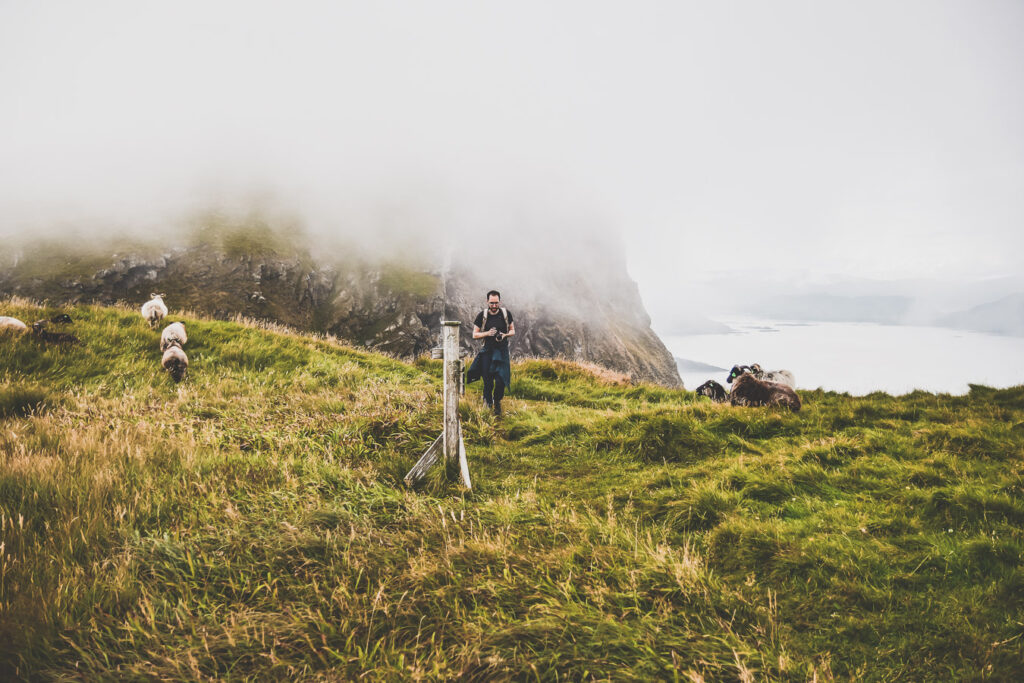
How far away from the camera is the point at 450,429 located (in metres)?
5.78

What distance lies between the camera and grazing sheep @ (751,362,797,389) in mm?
12328

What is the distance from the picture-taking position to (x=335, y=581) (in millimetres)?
3449

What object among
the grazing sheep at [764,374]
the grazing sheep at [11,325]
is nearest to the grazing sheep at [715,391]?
the grazing sheep at [764,374]

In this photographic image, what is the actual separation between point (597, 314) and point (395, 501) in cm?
15858

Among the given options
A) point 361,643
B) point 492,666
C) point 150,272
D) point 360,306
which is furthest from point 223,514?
point 150,272

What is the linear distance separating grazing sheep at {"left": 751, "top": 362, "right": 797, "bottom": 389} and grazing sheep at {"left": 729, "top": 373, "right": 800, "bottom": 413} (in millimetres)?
1744

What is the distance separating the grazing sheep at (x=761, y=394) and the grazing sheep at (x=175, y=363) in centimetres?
1392

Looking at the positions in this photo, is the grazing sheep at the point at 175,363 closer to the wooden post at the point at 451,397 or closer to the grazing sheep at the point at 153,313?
the grazing sheep at the point at 153,313

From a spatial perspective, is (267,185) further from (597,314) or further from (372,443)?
(372,443)

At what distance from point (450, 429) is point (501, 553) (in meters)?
2.31

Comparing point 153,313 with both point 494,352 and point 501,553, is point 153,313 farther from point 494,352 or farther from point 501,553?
point 501,553

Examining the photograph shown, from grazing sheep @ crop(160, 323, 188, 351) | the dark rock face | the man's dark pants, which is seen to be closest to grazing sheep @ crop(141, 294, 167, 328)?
grazing sheep @ crop(160, 323, 188, 351)

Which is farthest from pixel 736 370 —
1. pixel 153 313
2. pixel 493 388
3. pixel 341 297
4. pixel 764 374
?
pixel 341 297

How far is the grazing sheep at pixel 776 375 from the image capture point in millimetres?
12328
